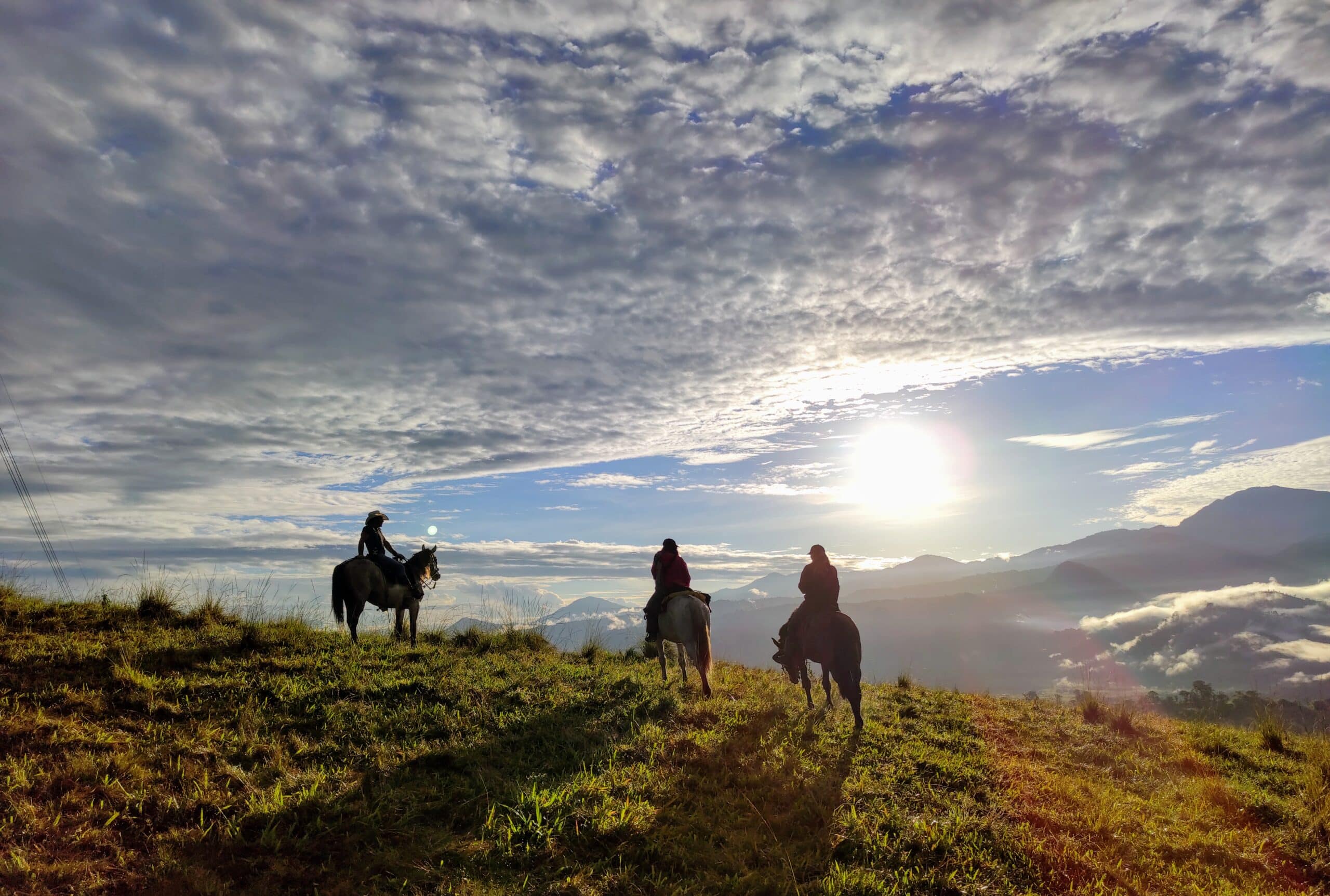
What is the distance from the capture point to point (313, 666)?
10297 millimetres

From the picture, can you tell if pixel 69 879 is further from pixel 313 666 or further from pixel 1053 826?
pixel 1053 826

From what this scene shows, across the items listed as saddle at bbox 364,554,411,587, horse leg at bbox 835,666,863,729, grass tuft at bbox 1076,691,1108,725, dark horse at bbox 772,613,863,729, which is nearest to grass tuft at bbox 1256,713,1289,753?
grass tuft at bbox 1076,691,1108,725

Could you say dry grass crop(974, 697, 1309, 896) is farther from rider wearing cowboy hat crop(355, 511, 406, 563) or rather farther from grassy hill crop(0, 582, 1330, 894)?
rider wearing cowboy hat crop(355, 511, 406, 563)

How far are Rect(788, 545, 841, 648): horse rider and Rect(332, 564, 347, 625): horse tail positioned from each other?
32.8 feet

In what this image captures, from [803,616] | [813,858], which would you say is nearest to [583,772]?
[813,858]

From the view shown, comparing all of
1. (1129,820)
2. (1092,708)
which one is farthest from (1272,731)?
(1129,820)

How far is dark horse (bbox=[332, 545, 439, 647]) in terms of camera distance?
14.5 metres

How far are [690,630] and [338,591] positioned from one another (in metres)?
8.12

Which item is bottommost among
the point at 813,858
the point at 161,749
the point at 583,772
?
the point at 813,858

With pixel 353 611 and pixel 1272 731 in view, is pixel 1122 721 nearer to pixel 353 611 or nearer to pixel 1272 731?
pixel 1272 731

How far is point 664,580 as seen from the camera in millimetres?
13828

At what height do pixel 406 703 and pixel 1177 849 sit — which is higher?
pixel 406 703

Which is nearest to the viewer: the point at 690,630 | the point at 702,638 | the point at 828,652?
the point at 828,652

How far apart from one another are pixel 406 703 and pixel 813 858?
580 centimetres
